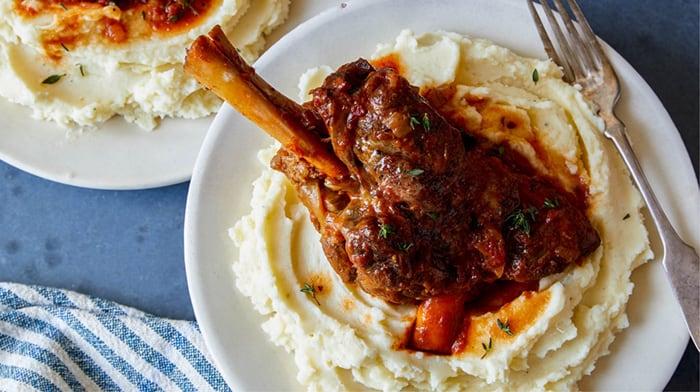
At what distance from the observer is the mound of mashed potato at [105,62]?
5754 mm

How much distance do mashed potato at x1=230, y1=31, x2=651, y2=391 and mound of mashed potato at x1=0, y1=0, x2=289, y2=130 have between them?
1135 mm

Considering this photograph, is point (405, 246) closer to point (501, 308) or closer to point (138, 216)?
point (501, 308)

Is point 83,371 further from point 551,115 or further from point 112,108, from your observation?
point 551,115

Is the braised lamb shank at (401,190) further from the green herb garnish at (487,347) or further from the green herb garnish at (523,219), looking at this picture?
the green herb garnish at (487,347)

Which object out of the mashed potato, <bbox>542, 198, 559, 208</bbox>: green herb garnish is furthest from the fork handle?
<bbox>542, 198, 559, 208</bbox>: green herb garnish

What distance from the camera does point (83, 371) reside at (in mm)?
6105

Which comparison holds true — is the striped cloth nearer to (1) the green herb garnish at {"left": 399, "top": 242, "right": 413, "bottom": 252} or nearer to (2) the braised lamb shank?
(2) the braised lamb shank

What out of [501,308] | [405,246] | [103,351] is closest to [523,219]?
[501,308]

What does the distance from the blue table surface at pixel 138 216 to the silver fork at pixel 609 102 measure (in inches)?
53.1

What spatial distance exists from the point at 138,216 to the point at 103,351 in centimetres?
108

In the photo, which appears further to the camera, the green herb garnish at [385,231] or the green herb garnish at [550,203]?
the green herb garnish at [550,203]

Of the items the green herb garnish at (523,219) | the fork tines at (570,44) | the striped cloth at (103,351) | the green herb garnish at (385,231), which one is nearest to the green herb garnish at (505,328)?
the green herb garnish at (523,219)

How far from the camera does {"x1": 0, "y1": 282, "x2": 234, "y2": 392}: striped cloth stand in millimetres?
6051

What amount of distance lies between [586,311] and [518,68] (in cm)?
155
